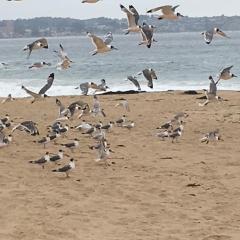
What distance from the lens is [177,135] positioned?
15.4 metres

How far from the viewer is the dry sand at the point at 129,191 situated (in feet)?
27.7

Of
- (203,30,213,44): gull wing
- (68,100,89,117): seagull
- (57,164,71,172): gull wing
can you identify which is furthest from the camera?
(68,100,89,117): seagull

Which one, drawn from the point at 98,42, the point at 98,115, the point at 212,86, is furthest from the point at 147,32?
the point at 98,115

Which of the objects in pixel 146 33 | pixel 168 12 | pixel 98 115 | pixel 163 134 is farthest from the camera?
pixel 98 115

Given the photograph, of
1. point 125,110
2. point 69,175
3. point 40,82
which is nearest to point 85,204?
point 69,175

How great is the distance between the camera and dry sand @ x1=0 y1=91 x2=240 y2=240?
8453 millimetres

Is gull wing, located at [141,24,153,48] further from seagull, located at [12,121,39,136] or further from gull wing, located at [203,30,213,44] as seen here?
seagull, located at [12,121,39,136]

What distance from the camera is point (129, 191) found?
10516 millimetres

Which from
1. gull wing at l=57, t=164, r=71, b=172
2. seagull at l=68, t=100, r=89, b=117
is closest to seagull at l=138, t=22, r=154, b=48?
gull wing at l=57, t=164, r=71, b=172

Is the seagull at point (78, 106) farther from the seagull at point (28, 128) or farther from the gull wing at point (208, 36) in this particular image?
the gull wing at point (208, 36)

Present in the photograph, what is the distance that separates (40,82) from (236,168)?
36209mm

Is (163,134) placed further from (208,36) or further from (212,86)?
(208,36)

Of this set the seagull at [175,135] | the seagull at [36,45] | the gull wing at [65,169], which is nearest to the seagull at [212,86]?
the seagull at [175,135]

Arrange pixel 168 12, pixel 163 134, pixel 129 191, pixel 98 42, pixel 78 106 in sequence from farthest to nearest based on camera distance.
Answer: pixel 78 106 → pixel 163 134 → pixel 129 191 → pixel 98 42 → pixel 168 12
